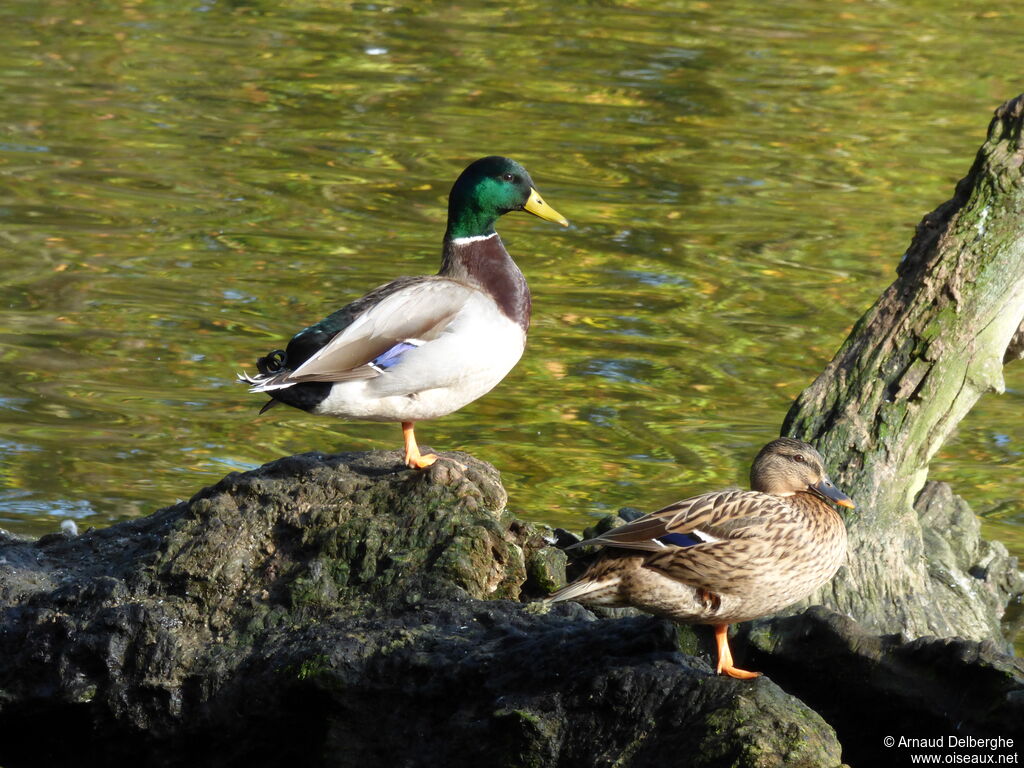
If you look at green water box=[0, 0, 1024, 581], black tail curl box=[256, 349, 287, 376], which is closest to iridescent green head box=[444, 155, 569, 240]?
black tail curl box=[256, 349, 287, 376]

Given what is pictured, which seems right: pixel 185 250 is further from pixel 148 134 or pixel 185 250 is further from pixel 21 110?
pixel 21 110

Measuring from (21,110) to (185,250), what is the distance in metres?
4.28

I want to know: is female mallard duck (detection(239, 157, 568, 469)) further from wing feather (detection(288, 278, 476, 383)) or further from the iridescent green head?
the iridescent green head

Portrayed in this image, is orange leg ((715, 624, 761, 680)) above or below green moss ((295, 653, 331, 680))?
above

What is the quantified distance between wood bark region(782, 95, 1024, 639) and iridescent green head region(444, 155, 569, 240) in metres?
1.43

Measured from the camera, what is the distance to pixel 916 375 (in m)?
6.62

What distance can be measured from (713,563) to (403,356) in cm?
163

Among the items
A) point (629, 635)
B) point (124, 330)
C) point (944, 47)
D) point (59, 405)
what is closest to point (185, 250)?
point (124, 330)

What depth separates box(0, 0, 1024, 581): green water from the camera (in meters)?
9.05

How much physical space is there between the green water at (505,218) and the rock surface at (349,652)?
2.53 meters
